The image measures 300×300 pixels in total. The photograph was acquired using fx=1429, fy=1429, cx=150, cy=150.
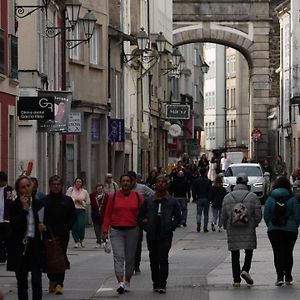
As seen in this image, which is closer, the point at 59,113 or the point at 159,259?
the point at 159,259

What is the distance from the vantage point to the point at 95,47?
4356cm

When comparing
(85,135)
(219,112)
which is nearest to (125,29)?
(85,135)

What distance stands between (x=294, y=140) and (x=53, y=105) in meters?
40.8

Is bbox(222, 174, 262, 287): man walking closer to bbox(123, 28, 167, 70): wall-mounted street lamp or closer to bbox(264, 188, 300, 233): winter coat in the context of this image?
bbox(264, 188, 300, 233): winter coat

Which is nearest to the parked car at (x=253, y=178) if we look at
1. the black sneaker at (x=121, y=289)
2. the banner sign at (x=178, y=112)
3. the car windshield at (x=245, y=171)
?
the car windshield at (x=245, y=171)

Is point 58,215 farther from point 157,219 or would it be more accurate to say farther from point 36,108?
point 36,108

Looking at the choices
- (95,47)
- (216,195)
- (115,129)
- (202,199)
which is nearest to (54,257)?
(202,199)

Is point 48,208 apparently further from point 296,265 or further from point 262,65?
point 262,65

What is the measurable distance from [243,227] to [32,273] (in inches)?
169

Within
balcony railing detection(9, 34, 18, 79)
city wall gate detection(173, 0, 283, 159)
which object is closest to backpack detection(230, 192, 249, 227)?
balcony railing detection(9, 34, 18, 79)

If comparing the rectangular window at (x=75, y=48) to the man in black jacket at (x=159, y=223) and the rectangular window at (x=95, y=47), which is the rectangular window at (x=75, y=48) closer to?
the rectangular window at (x=95, y=47)

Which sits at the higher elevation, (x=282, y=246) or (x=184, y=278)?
(x=282, y=246)

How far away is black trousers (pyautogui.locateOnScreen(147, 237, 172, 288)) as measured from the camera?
1894 cm

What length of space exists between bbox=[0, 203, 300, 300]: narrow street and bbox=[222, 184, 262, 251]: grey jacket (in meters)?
0.61
